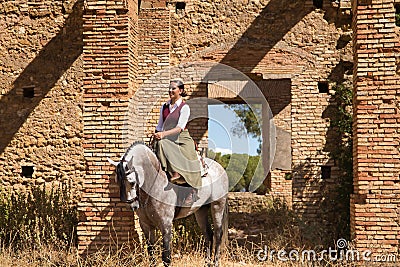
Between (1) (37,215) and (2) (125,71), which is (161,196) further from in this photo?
(1) (37,215)

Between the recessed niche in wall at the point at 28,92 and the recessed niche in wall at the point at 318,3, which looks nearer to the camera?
the recessed niche in wall at the point at 318,3

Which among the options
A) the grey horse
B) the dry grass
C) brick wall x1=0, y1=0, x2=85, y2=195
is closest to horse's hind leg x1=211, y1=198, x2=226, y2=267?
the grey horse

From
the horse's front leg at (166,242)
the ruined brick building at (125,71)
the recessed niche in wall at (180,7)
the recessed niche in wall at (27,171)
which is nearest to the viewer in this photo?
the horse's front leg at (166,242)

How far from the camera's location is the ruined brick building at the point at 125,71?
8.43 meters

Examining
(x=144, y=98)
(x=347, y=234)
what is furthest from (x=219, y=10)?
(x=347, y=234)

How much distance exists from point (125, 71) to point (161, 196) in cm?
240

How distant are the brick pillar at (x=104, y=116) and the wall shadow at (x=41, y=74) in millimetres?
2493

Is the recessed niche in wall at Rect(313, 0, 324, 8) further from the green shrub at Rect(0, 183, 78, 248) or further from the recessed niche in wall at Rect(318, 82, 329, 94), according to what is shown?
the green shrub at Rect(0, 183, 78, 248)

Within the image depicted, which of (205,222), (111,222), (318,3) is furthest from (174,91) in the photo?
(318,3)

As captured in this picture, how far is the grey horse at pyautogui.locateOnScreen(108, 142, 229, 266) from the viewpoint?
664 centimetres

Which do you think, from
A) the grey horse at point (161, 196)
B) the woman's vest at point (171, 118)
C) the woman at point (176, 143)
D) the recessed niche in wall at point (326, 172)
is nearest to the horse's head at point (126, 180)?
the grey horse at point (161, 196)

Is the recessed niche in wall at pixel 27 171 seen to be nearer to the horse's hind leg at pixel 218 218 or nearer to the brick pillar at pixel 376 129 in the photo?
the horse's hind leg at pixel 218 218

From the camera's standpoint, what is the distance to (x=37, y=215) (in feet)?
33.5

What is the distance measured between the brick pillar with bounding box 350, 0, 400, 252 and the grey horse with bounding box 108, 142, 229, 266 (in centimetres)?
209
